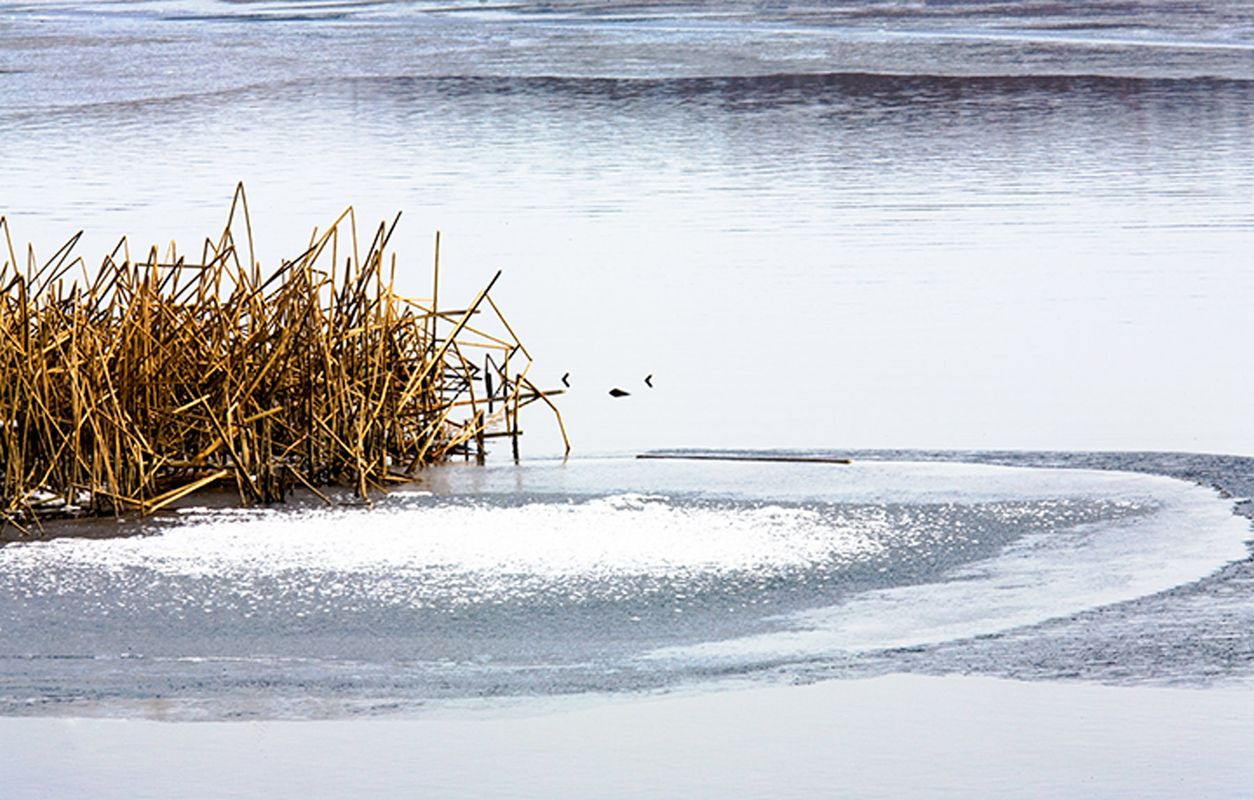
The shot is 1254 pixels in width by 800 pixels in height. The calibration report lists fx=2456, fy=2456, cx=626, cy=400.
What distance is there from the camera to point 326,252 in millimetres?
13781

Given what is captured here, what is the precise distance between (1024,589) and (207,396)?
284 centimetres

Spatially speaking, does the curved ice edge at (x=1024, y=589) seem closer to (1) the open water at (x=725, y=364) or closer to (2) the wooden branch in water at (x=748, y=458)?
(1) the open water at (x=725, y=364)

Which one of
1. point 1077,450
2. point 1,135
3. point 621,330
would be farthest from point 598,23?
point 1077,450

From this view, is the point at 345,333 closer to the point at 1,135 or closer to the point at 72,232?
the point at 72,232

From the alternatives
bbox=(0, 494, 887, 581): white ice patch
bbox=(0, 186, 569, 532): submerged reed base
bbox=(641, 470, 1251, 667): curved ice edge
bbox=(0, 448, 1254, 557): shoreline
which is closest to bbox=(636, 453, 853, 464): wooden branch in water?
bbox=(0, 448, 1254, 557): shoreline

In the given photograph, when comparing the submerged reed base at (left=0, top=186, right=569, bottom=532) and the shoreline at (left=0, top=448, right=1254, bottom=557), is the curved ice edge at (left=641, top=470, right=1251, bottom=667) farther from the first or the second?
the submerged reed base at (left=0, top=186, right=569, bottom=532)

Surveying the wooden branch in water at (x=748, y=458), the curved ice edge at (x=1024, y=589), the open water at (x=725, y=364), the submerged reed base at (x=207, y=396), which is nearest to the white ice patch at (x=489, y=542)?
the open water at (x=725, y=364)

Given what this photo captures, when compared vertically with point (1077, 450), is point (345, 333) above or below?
above

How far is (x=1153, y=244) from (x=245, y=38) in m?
19.1

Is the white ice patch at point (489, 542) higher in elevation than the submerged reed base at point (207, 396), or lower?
lower

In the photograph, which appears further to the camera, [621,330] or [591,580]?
[621,330]

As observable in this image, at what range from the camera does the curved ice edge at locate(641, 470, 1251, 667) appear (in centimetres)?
592

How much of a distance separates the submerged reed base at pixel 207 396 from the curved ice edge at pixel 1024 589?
2.03 metres

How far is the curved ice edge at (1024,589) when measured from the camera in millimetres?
5920
